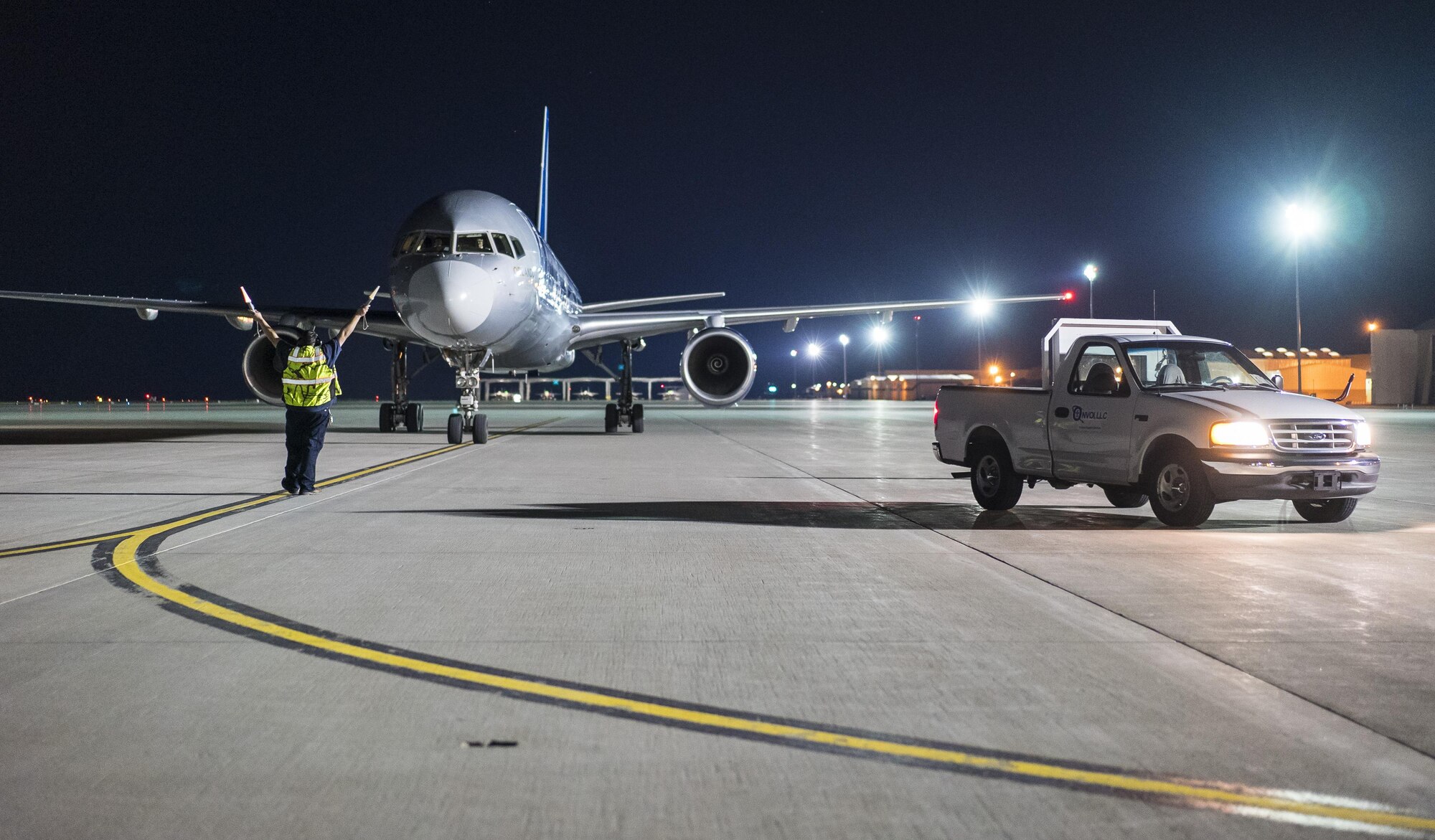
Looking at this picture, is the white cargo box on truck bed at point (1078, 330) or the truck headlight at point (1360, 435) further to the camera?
the white cargo box on truck bed at point (1078, 330)

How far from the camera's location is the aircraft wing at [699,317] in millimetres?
24594

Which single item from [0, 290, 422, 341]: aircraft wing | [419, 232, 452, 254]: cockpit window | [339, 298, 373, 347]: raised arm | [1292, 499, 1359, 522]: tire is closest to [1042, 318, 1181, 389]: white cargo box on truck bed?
[1292, 499, 1359, 522]: tire

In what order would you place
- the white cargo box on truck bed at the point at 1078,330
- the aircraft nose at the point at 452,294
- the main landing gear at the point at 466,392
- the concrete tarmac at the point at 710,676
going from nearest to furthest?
the concrete tarmac at the point at 710,676
the white cargo box on truck bed at the point at 1078,330
the aircraft nose at the point at 452,294
the main landing gear at the point at 466,392

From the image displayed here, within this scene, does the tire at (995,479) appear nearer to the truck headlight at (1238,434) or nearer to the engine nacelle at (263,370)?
the truck headlight at (1238,434)

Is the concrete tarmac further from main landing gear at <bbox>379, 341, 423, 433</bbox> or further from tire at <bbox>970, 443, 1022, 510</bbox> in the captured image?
main landing gear at <bbox>379, 341, 423, 433</bbox>

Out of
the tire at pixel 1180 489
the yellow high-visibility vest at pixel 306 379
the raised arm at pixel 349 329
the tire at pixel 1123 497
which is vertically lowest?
the tire at pixel 1123 497

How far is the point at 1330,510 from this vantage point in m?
9.60

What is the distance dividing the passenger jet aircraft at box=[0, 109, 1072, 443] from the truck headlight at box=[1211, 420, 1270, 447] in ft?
39.0

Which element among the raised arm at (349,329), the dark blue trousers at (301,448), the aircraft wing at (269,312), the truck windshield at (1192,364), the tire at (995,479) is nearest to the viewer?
the truck windshield at (1192,364)

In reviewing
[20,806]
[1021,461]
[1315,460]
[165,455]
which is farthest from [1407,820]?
[165,455]

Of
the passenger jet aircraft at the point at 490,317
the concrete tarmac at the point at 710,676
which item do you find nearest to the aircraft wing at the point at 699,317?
the passenger jet aircraft at the point at 490,317

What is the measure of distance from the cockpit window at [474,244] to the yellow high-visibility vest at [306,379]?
6046 millimetres

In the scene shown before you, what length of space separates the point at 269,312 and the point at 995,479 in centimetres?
1612

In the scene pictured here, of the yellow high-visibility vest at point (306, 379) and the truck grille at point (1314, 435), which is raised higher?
the yellow high-visibility vest at point (306, 379)
